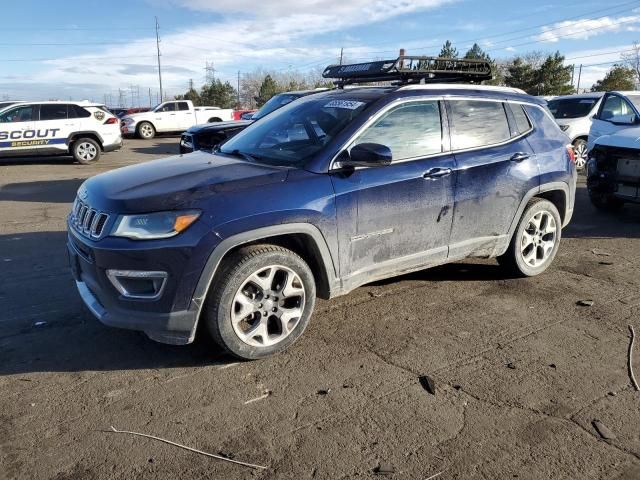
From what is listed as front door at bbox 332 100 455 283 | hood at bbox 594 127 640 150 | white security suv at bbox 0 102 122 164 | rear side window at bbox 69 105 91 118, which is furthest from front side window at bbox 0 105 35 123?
hood at bbox 594 127 640 150

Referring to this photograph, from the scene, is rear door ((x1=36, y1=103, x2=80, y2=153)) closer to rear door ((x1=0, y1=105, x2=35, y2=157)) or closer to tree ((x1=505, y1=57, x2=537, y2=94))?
rear door ((x1=0, y1=105, x2=35, y2=157))

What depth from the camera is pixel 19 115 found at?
14578mm

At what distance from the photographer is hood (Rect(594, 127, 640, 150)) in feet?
23.9

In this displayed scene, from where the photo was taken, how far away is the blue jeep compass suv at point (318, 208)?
3311mm

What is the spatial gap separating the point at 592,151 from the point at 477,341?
5.44m

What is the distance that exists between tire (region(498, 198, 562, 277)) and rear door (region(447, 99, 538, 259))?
0.25 meters

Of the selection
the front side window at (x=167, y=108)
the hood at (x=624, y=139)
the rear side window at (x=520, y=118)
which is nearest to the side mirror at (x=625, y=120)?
the hood at (x=624, y=139)

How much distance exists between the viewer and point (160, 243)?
3.23m

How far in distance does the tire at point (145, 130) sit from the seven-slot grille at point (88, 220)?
77.9 feet

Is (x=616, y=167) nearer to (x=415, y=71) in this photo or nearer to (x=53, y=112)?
(x=415, y=71)

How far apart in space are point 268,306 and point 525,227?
8.95ft

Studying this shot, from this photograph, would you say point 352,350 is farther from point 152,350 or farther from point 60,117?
point 60,117

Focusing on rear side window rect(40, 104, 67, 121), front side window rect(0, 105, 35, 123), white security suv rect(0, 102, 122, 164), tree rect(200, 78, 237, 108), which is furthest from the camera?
tree rect(200, 78, 237, 108)

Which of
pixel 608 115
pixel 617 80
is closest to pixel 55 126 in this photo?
pixel 608 115
